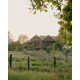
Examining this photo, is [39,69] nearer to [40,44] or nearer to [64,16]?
[40,44]

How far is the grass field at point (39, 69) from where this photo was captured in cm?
295

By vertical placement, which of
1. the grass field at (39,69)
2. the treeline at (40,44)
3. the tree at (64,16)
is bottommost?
the grass field at (39,69)

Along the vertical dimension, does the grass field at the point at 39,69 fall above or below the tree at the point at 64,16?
below

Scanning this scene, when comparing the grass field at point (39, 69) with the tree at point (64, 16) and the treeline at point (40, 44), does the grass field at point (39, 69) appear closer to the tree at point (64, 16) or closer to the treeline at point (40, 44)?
the treeline at point (40, 44)

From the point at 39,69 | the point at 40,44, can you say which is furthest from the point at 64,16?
the point at 39,69

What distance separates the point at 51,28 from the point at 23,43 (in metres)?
0.55

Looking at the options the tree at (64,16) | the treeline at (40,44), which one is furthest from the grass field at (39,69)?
the tree at (64,16)

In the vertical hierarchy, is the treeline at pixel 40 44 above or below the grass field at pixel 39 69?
above

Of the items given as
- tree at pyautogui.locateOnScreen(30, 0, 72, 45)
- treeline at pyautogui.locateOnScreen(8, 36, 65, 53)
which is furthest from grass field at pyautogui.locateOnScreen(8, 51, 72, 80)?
tree at pyautogui.locateOnScreen(30, 0, 72, 45)

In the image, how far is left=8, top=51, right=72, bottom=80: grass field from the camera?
9.68 ft

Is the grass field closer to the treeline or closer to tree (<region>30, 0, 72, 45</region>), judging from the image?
the treeline
